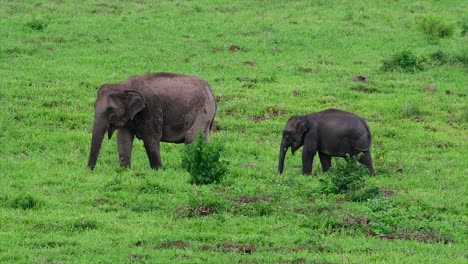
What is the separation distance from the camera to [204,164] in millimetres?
15578

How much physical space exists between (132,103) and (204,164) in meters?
1.82

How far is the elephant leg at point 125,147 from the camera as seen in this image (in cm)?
1705

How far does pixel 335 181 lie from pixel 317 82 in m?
9.19

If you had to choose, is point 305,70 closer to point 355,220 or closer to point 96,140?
point 96,140

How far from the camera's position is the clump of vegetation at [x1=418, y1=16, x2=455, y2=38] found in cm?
2833

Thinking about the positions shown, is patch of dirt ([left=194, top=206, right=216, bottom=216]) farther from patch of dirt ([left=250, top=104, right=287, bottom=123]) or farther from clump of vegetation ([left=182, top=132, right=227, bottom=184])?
patch of dirt ([left=250, top=104, right=287, bottom=123])

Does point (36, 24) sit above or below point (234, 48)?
above

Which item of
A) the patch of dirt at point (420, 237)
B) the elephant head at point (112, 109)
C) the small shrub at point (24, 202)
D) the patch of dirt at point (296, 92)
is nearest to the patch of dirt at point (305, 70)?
the patch of dirt at point (296, 92)

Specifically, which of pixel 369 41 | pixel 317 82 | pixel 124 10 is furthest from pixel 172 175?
pixel 124 10

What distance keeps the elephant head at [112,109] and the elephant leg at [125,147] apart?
12.7 inches

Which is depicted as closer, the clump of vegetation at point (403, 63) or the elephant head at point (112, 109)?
the elephant head at point (112, 109)

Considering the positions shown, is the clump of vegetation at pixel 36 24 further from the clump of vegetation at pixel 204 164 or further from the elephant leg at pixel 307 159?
the clump of vegetation at pixel 204 164

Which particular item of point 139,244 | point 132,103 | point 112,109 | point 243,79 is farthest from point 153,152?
point 243,79

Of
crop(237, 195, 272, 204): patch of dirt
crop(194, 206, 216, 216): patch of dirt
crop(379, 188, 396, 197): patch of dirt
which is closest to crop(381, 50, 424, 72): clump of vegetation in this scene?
crop(379, 188, 396, 197): patch of dirt
